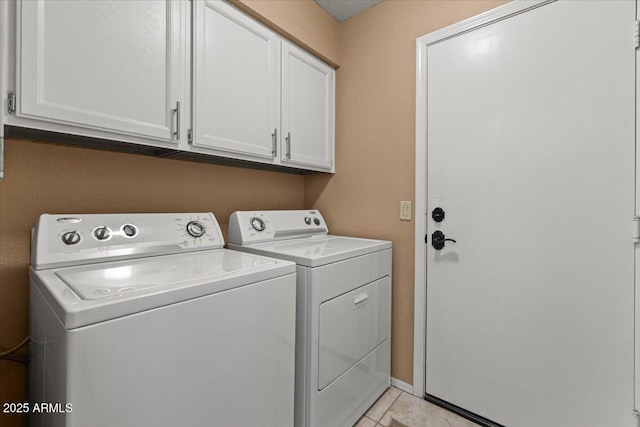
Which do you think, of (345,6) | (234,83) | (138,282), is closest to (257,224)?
(234,83)

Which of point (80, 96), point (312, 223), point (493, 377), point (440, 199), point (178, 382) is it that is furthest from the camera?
point (312, 223)

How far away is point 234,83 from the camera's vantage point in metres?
1.51

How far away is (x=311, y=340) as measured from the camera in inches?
50.0

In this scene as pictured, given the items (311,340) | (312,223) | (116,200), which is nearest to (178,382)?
(311,340)

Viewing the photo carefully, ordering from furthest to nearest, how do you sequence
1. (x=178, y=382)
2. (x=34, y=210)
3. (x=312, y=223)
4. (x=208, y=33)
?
(x=312, y=223)
(x=208, y=33)
(x=34, y=210)
(x=178, y=382)

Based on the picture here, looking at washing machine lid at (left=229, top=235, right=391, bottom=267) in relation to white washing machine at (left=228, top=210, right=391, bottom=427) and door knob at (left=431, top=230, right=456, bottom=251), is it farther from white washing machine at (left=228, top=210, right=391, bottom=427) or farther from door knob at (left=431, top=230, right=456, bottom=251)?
door knob at (left=431, top=230, right=456, bottom=251)

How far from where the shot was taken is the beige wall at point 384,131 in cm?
181

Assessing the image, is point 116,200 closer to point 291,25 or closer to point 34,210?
point 34,210

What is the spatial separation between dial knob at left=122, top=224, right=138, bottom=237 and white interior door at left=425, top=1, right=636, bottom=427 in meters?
1.54

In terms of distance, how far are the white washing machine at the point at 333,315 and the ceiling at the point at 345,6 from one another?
1.46m

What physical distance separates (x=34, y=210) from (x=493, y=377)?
7.48 feet

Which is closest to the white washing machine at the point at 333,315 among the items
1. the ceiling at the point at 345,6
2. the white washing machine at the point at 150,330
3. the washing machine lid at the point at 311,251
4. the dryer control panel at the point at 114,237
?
the washing machine lid at the point at 311,251

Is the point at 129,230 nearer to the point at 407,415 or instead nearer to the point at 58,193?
the point at 58,193

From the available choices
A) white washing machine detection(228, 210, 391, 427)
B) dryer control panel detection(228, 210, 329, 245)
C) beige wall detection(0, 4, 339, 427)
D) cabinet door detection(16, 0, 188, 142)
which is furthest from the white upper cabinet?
white washing machine detection(228, 210, 391, 427)
